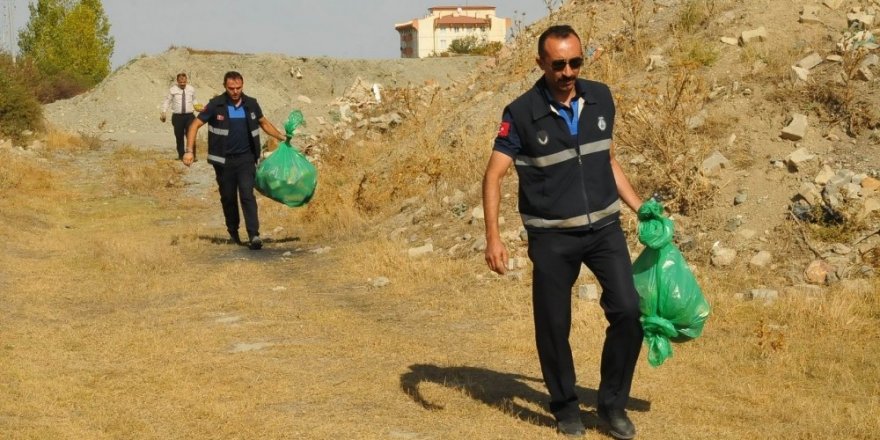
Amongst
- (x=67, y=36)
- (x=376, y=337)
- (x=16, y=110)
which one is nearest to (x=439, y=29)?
(x=67, y=36)

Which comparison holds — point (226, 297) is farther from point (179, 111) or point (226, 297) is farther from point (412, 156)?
point (179, 111)

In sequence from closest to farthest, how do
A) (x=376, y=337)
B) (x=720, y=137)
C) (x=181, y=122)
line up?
(x=376, y=337), (x=720, y=137), (x=181, y=122)

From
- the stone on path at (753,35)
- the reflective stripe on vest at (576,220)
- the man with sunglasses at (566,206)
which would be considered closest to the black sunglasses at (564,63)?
the man with sunglasses at (566,206)

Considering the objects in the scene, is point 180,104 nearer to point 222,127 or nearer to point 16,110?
point 16,110

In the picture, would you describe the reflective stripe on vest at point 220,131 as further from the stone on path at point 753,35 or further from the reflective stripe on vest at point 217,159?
the stone on path at point 753,35

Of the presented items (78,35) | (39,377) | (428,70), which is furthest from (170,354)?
(78,35)

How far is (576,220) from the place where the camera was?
4910mm

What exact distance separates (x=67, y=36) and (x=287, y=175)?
52346 millimetres

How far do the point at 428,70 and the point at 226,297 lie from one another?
129 feet

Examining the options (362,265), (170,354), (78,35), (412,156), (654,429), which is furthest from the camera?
(78,35)

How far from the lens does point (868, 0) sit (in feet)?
40.7

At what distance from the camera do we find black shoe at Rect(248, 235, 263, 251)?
11539 millimetres

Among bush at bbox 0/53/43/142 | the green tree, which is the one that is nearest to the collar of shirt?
bush at bbox 0/53/43/142

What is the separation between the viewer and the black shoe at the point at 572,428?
509 centimetres
